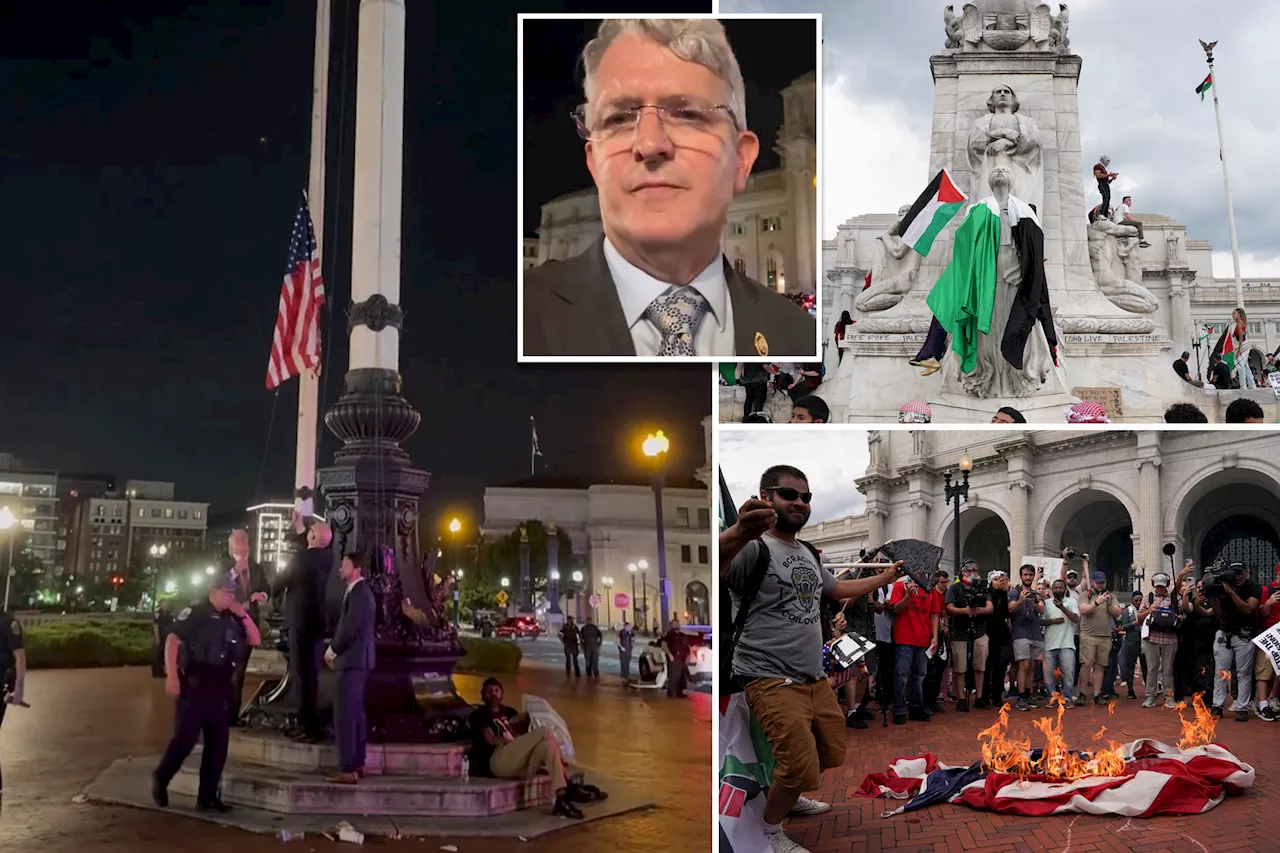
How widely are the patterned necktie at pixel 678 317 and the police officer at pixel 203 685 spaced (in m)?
2.11

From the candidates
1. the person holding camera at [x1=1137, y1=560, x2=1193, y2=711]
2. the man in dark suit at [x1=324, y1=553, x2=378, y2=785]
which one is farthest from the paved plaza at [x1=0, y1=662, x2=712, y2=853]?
the person holding camera at [x1=1137, y1=560, x2=1193, y2=711]

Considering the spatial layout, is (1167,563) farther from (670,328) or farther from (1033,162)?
(1033,162)

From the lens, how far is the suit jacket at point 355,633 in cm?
430

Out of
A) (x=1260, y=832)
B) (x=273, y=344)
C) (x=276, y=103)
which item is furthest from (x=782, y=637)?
(x=276, y=103)

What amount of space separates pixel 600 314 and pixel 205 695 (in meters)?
2.25

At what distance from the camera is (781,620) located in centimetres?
368

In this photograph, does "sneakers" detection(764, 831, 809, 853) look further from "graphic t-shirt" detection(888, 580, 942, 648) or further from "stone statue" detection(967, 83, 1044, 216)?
"stone statue" detection(967, 83, 1044, 216)

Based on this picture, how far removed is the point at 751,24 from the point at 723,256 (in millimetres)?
1025

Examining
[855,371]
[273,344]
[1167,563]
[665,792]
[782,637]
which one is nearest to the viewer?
[782,637]

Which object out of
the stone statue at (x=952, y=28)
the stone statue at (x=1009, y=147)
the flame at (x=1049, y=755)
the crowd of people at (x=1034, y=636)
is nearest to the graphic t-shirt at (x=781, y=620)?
the crowd of people at (x=1034, y=636)

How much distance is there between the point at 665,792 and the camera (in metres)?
4.35

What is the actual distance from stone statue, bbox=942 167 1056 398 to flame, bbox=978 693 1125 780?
1944mm

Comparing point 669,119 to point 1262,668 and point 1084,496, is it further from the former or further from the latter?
point 1262,668

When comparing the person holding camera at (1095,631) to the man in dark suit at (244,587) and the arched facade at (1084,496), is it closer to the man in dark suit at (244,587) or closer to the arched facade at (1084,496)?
the arched facade at (1084,496)
